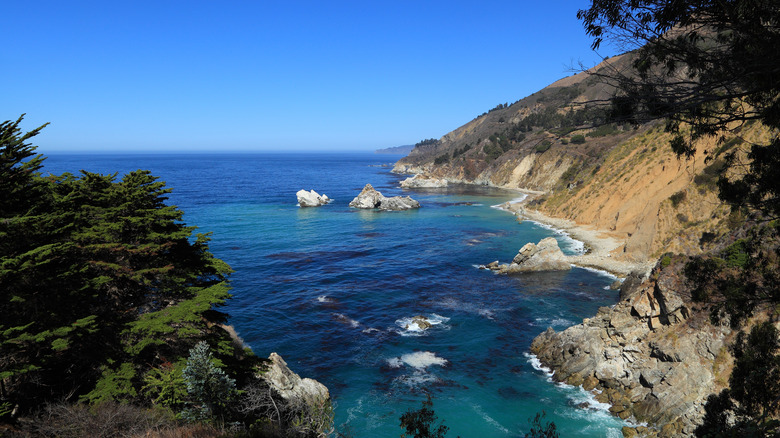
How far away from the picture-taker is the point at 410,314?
38.7 meters

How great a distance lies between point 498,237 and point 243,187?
10400 centimetres

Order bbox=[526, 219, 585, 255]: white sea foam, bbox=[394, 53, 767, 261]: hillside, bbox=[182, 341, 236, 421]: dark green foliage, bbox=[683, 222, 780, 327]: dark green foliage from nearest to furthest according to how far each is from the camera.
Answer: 1. bbox=[683, 222, 780, 327]: dark green foliage
2. bbox=[182, 341, 236, 421]: dark green foliage
3. bbox=[394, 53, 767, 261]: hillside
4. bbox=[526, 219, 585, 255]: white sea foam

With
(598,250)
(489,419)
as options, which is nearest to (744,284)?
(489,419)

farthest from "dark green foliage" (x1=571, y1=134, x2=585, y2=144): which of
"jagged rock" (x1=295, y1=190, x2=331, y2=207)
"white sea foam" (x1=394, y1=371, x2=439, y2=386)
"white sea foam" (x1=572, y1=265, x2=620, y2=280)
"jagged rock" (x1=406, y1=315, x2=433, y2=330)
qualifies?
"white sea foam" (x1=394, y1=371, x2=439, y2=386)

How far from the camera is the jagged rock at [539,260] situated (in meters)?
49.4

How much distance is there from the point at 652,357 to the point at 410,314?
19391 millimetres

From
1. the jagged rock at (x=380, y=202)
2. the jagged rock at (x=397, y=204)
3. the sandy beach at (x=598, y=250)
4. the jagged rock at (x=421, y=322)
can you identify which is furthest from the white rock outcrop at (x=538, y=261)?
the jagged rock at (x=380, y=202)

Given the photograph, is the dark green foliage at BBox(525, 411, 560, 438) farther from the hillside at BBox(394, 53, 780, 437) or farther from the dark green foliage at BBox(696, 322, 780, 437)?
the hillside at BBox(394, 53, 780, 437)

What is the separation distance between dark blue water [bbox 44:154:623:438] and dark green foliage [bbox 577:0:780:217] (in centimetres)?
1630

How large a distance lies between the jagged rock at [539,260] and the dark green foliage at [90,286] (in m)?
36.3

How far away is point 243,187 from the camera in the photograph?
146125mm

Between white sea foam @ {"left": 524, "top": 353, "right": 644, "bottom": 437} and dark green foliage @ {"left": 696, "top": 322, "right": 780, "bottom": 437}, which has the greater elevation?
Result: dark green foliage @ {"left": 696, "top": 322, "right": 780, "bottom": 437}

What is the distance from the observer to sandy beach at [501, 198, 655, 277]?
46.9 m

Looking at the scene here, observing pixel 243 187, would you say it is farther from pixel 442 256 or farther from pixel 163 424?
pixel 163 424
